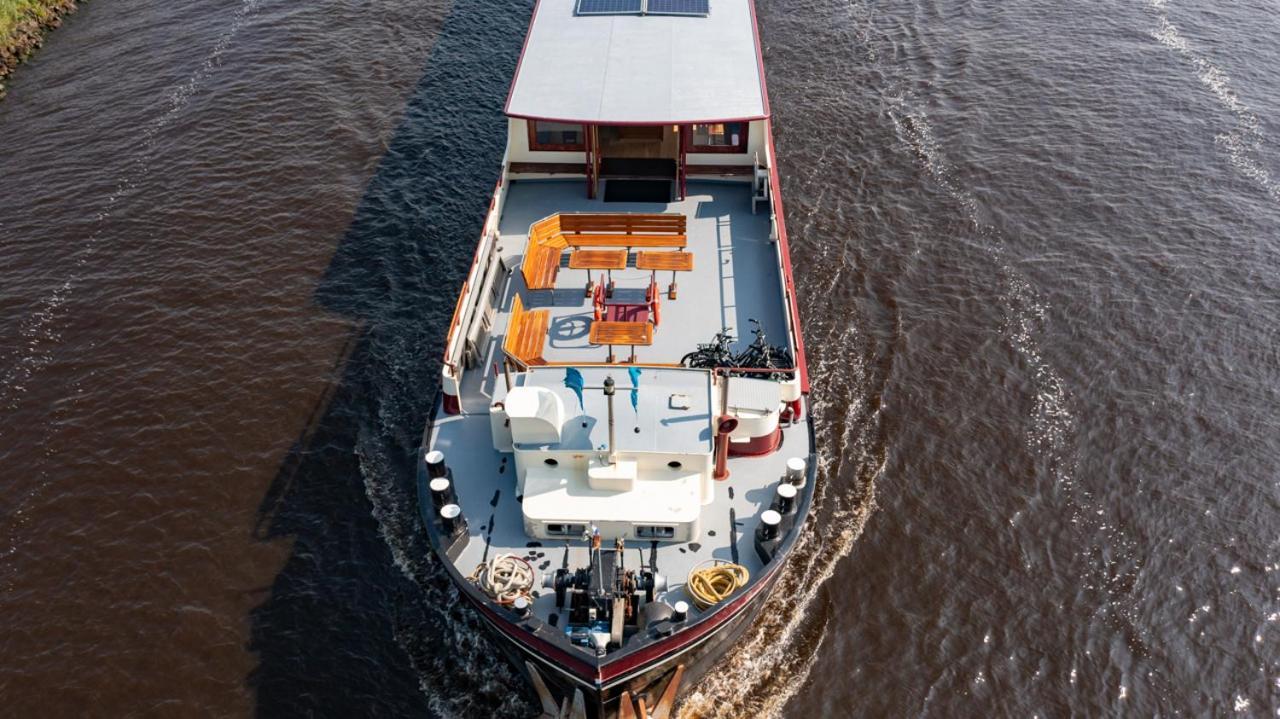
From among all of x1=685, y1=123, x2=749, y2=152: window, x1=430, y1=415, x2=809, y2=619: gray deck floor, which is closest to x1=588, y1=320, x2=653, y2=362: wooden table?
x1=430, y1=415, x2=809, y2=619: gray deck floor

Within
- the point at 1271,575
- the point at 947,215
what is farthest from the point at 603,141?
the point at 1271,575

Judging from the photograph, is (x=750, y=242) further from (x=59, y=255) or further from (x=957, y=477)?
(x=59, y=255)

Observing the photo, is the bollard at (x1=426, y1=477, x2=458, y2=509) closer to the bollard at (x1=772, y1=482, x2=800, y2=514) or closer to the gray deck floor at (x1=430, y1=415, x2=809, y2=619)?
the gray deck floor at (x1=430, y1=415, x2=809, y2=619)

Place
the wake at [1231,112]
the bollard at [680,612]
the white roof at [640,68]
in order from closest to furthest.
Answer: the bollard at [680,612] → the white roof at [640,68] → the wake at [1231,112]

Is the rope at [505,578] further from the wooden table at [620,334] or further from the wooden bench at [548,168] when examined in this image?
the wooden bench at [548,168]

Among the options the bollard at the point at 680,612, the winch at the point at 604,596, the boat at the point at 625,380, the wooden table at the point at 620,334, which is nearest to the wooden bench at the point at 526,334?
the boat at the point at 625,380
